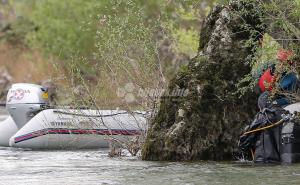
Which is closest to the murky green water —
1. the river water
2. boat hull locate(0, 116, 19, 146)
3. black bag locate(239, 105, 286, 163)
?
the river water

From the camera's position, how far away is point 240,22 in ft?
41.4

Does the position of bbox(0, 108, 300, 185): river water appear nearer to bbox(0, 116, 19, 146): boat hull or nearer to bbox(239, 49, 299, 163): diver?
bbox(239, 49, 299, 163): diver

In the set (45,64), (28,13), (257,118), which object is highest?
(28,13)

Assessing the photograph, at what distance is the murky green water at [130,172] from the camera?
10139 millimetres

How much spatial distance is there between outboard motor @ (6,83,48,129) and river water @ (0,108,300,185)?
2226mm

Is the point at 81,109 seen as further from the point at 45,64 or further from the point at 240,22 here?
the point at 45,64

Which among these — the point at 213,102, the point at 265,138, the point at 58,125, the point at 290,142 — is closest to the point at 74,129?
the point at 58,125

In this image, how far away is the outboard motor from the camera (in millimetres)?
15422

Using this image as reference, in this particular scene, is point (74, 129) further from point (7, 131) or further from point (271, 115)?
point (271, 115)

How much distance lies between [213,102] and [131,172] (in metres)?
1.95

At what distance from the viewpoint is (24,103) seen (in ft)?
50.5

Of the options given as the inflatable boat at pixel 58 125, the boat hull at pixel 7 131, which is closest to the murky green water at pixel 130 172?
the inflatable boat at pixel 58 125

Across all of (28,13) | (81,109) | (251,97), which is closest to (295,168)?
(251,97)

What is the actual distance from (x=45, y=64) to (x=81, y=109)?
19788 mm
